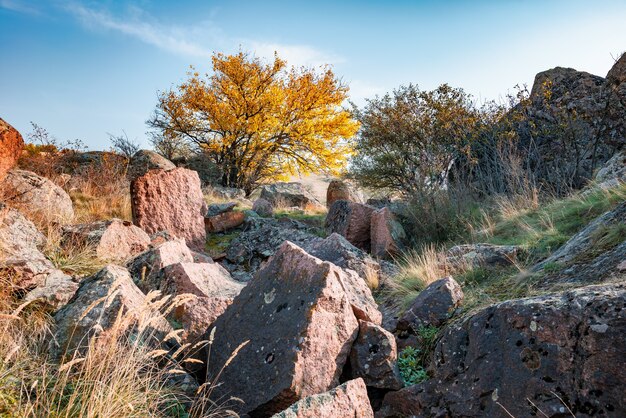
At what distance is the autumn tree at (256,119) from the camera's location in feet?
65.5

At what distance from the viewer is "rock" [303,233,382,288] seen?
659cm

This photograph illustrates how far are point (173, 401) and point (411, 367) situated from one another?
1879 millimetres

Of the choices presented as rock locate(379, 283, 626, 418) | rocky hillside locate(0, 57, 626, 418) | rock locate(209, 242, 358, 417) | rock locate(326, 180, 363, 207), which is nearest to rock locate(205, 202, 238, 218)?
rocky hillside locate(0, 57, 626, 418)

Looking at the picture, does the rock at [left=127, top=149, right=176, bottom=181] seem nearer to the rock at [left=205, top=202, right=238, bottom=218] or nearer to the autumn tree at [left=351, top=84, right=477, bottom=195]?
the rock at [left=205, top=202, right=238, bottom=218]

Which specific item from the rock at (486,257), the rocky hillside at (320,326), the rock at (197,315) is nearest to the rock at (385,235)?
the rocky hillside at (320,326)

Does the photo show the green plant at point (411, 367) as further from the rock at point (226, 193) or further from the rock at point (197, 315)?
the rock at point (226, 193)

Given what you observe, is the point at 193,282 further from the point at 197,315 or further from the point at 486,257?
the point at 486,257

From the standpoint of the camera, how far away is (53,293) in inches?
179

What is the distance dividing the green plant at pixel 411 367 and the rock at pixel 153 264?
9.53 ft

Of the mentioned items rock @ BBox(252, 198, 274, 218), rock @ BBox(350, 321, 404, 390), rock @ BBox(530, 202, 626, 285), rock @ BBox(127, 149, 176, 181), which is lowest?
rock @ BBox(350, 321, 404, 390)

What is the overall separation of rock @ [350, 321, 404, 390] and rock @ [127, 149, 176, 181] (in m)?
13.2

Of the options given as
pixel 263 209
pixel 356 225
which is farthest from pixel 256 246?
pixel 263 209

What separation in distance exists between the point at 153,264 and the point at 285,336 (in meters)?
2.95

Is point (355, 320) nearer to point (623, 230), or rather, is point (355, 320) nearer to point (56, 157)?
point (623, 230)
